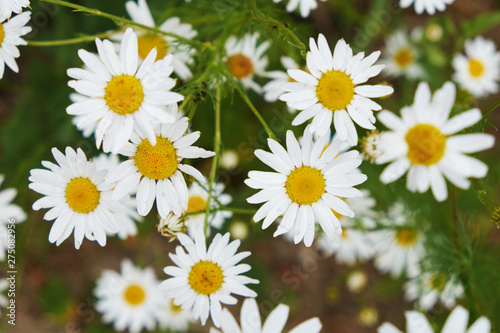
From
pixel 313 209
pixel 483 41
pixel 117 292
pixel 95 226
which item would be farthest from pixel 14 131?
pixel 483 41

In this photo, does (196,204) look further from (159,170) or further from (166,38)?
(166,38)

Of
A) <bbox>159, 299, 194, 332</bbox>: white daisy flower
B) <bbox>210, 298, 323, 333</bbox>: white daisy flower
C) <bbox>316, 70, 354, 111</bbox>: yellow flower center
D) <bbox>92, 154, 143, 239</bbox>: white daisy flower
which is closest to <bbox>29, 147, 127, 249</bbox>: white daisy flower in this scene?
<bbox>92, 154, 143, 239</bbox>: white daisy flower

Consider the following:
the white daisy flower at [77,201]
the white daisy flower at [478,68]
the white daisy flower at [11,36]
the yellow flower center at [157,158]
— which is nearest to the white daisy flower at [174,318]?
the white daisy flower at [77,201]

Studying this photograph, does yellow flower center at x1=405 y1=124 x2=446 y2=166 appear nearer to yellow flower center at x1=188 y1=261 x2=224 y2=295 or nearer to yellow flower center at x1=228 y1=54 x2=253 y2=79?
yellow flower center at x1=188 y1=261 x2=224 y2=295

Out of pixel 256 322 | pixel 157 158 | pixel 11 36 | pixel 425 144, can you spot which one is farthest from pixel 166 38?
pixel 256 322

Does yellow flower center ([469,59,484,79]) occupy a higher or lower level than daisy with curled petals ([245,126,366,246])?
higher

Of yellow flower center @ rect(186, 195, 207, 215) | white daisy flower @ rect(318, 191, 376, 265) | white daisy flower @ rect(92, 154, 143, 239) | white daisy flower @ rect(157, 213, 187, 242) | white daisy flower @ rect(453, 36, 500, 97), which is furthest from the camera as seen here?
white daisy flower @ rect(453, 36, 500, 97)

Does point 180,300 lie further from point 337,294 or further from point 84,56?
point 337,294
